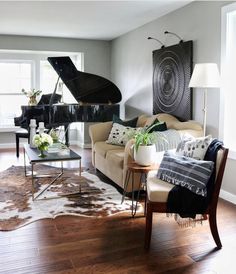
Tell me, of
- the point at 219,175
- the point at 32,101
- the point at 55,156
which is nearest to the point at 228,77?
the point at 219,175

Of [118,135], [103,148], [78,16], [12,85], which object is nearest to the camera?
[103,148]

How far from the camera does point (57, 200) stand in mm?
3693

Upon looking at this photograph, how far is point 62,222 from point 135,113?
3763mm

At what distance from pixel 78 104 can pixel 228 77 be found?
3.17 metres

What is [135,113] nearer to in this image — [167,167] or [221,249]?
[167,167]

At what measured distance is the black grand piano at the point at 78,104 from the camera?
595 centimetres

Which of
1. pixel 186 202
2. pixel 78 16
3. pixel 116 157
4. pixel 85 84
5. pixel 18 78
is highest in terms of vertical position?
pixel 78 16

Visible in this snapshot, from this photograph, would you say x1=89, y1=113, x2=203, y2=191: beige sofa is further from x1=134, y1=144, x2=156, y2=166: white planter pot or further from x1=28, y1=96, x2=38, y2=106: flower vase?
x1=28, y1=96, x2=38, y2=106: flower vase

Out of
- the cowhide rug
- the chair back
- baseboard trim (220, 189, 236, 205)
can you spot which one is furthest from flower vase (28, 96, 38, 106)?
the chair back

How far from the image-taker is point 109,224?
3061 millimetres

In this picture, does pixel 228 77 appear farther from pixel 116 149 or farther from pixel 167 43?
pixel 116 149

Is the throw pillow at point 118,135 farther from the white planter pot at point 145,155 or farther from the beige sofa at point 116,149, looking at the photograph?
the white planter pot at point 145,155

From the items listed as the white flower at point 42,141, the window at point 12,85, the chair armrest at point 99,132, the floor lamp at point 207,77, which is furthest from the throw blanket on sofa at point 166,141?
the window at point 12,85

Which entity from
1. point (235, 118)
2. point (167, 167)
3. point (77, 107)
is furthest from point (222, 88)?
point (77, 107)
